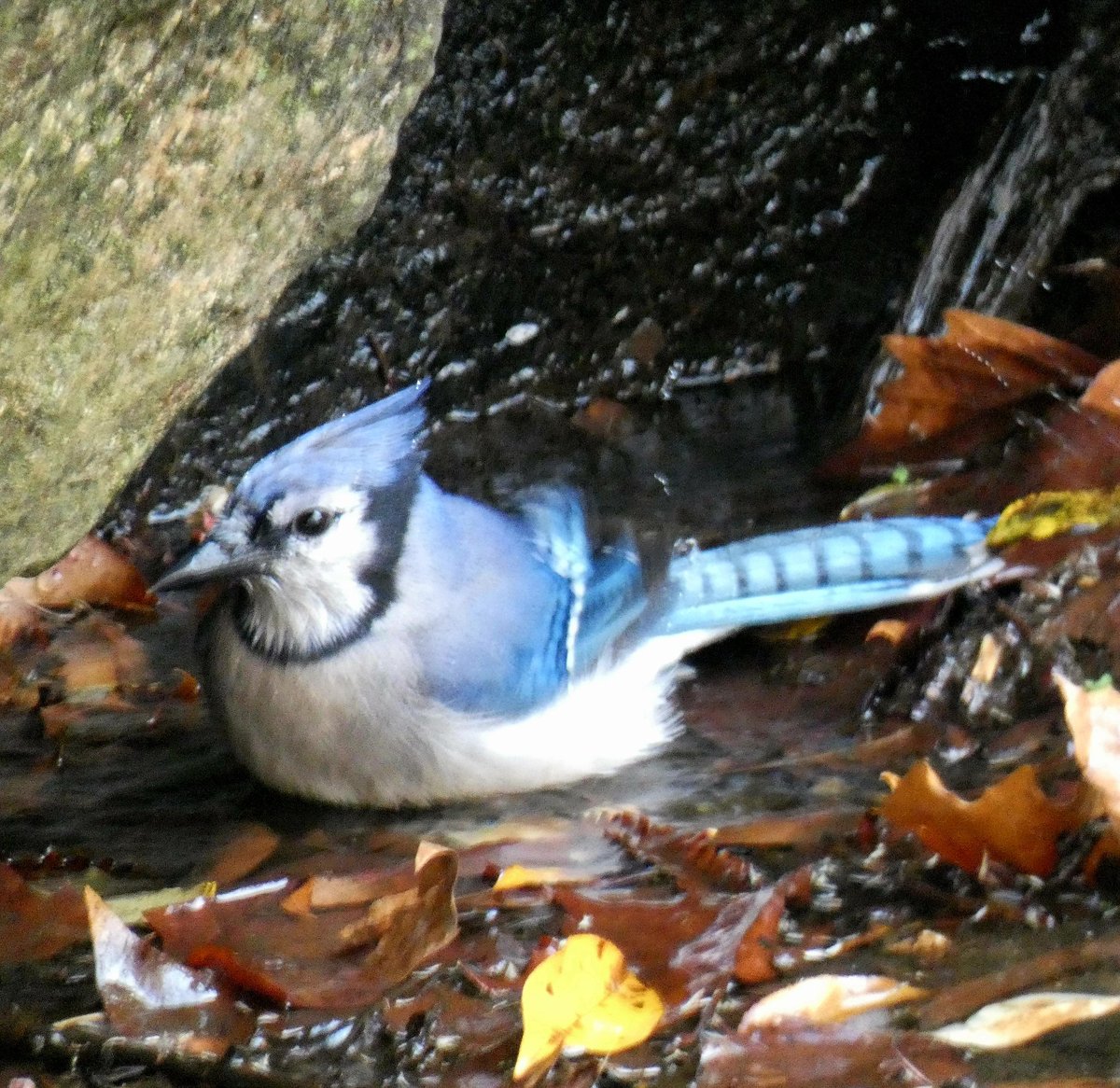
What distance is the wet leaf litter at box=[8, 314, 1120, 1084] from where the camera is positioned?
197 centimetres

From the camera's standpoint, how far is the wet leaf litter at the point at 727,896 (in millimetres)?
1966

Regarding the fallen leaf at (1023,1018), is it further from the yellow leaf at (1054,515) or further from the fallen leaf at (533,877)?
the yellow leaf at (1054,515)

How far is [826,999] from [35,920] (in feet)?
3.39

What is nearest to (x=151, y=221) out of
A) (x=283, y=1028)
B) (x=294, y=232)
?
(x=294, y=232)

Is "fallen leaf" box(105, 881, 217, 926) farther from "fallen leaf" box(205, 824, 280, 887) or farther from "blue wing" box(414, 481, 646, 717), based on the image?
"blue wing" box(414, 481, 646, 717)

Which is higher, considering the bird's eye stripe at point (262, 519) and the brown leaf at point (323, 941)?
the bird's eye stripe at point (262, 519)

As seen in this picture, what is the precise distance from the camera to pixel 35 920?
234cm

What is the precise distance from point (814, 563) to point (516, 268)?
1.45 m

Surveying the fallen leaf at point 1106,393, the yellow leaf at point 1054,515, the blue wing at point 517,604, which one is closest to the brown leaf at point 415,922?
the blue wing at point 517,604

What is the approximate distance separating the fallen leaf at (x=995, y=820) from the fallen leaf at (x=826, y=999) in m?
0.30

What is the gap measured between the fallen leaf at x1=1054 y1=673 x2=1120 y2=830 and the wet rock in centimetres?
139

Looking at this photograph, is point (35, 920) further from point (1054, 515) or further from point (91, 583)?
point (1054, 515)

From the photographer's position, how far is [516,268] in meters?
4.40

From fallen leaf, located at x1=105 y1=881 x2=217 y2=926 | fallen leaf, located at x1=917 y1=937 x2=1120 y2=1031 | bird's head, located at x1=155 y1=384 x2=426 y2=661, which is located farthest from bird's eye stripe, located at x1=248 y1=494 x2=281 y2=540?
fallen leaf, located at x1=917 y1=937 x2=1120 y2=1031
